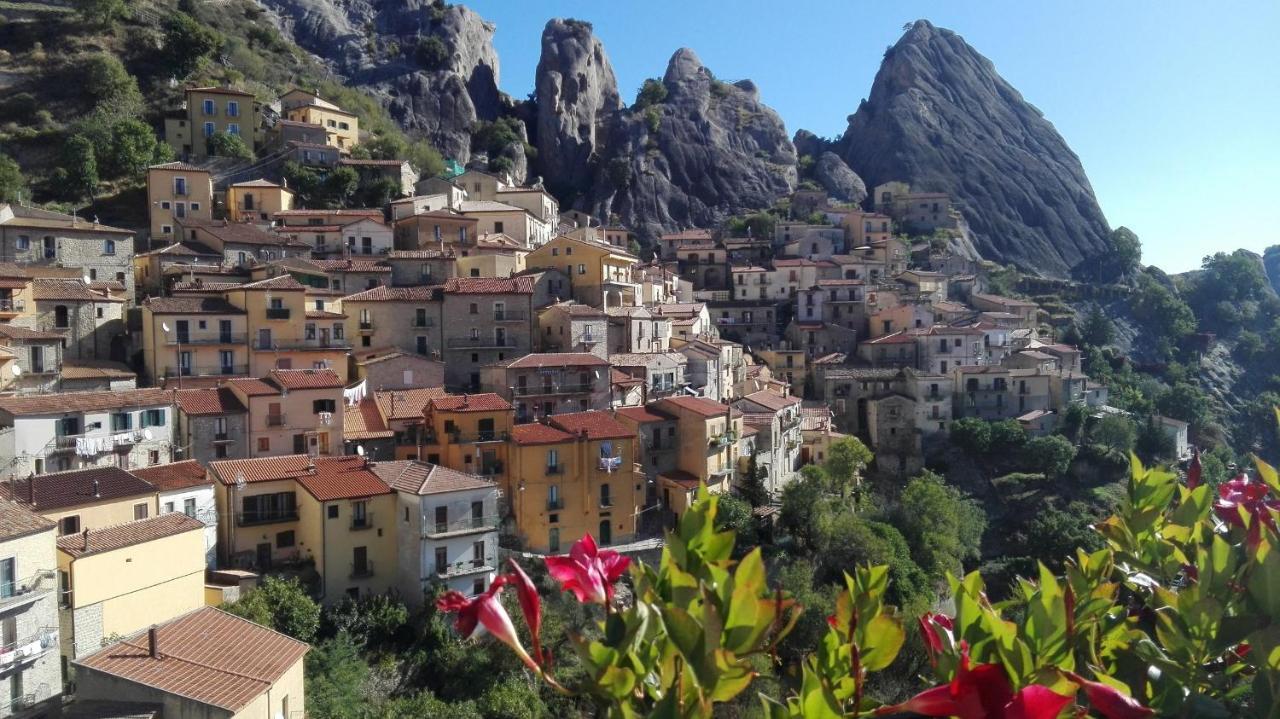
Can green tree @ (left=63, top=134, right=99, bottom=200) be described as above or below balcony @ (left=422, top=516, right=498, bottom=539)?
above

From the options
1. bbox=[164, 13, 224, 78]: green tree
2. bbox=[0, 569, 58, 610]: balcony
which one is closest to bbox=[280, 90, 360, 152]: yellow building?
bbox=[164, 13, 224, 78]: green tree

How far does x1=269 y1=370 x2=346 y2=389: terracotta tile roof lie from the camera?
28.8 m

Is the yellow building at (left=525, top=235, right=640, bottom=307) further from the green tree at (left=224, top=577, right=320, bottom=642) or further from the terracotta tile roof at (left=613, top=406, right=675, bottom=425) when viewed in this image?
the green tree at (left=224, top=577, right=320, bottom=642)

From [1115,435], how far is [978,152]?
55.9 metres

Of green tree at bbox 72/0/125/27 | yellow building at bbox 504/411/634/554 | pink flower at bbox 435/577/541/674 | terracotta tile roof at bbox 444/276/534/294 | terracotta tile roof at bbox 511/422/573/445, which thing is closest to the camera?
pink flower at bbox 435/577/541/674

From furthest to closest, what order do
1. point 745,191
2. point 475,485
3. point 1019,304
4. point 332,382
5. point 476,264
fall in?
point 745,191, point 1019,304, point 476,264, point 332,382, point 475,485

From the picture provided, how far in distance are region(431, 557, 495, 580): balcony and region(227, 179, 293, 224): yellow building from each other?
2889 centimetres

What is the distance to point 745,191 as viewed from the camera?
81625 millimetres

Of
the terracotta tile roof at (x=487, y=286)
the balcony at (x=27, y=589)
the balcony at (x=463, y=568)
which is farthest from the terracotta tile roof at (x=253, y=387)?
the balcony at (x=27, y=589)

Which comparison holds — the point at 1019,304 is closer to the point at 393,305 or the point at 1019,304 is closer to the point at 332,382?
the point at 393,305

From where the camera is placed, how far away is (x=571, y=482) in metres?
29.9

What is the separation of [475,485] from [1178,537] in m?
22.7

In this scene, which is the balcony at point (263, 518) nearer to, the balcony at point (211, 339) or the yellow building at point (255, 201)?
the balcony at point (211, 339)

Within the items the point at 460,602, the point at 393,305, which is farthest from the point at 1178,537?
the point at 393,305
